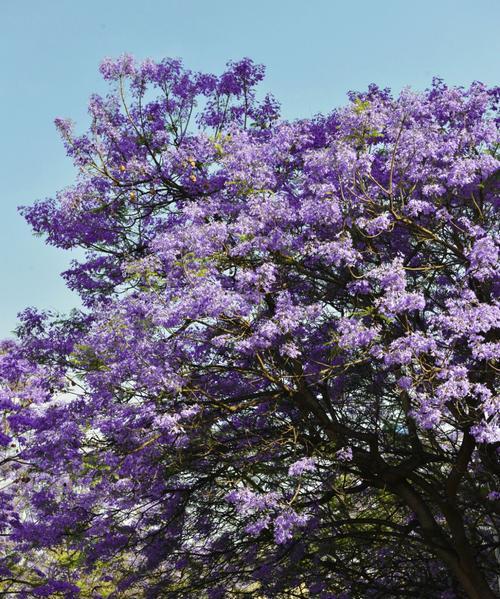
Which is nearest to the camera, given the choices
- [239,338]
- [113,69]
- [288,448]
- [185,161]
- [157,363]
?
[239,338]

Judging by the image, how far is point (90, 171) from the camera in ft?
35.4

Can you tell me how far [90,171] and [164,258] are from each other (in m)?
2.82

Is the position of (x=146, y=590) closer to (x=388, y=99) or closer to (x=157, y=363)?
(x=157, y=363)

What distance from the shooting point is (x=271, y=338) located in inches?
320

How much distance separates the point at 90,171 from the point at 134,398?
3647mm

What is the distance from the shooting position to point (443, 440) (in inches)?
460

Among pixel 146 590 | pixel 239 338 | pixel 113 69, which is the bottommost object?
pixel 146 590

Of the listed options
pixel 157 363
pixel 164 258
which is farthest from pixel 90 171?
pixel 157 363

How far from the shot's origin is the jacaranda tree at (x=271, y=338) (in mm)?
8172

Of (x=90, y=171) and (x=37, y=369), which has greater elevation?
(x=90, y=171)

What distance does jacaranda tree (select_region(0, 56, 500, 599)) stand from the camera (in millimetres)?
8172

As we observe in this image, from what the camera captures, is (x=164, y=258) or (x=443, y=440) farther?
(x=443, y=440)

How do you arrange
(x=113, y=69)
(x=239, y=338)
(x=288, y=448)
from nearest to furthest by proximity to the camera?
(x=239, y=338) → (x=288, y=448) → (x=113, y=69)

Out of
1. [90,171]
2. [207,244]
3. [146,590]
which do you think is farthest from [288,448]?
[90,171]
